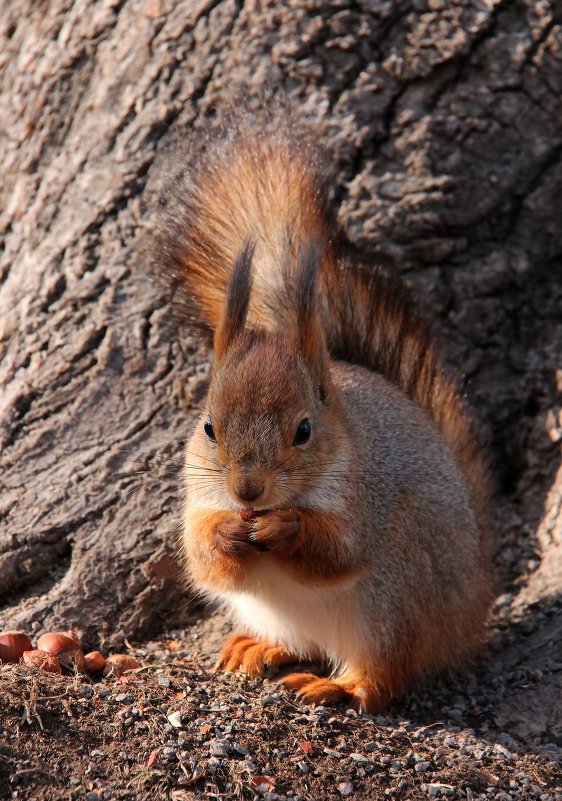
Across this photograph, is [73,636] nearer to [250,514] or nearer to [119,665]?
[119,665]

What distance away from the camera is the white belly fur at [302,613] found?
7.80 ft

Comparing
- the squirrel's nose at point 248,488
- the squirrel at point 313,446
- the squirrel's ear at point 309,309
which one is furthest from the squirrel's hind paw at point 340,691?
the squirrel's ear at point 309,309

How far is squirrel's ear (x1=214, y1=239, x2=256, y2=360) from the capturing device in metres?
2.29

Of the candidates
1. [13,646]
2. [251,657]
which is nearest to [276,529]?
[251,657]

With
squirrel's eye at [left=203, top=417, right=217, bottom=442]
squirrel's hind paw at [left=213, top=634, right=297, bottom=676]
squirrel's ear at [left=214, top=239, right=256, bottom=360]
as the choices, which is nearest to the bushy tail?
squirrel's ear at [left=214, top=239, right=256, bottom=360]

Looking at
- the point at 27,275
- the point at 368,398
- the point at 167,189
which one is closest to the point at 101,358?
the point at 27,275

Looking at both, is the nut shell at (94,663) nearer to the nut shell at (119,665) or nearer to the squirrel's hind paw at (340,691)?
the nut shell at (119,665)

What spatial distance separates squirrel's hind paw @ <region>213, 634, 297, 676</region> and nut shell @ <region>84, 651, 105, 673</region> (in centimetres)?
33

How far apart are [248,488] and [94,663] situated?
0.78 metres

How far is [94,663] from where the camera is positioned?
2484 mm

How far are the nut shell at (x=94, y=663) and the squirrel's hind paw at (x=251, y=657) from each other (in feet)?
1.09

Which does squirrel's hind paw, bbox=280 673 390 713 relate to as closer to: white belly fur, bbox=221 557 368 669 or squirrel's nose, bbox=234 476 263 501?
white belly fur, bbox=221 557 368 669

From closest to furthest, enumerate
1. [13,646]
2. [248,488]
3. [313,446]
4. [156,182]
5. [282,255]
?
[248,488] < [313,446] < [13,646] < [282,255] < [156,182]

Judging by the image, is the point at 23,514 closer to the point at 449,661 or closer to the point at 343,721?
the point at 343,721
